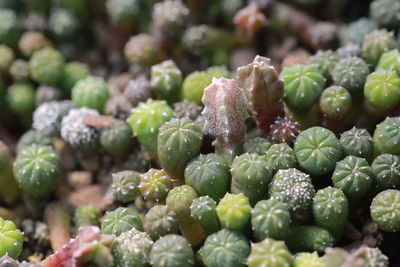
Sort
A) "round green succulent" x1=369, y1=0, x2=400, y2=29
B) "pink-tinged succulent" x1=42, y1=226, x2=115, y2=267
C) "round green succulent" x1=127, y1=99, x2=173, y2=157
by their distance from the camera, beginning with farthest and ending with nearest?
1. "round green succulent" x1=369, y1=0, x2=400, y2=29
2. "round green succulent" x1=127, y1=99, x2=173, y2=157
3. "pink-tinged succulent" x1=42, y1=226, x2=115, y2=267

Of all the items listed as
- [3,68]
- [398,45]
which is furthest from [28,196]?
[398,45]

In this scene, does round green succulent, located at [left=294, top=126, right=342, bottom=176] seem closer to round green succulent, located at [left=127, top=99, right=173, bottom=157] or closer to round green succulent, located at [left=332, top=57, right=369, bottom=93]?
round green succulent, located at [left=332, top=57, right=369, bottom=93]

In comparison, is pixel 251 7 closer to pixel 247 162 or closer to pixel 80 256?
pixel 247 162

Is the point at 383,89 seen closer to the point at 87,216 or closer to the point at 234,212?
the point at 234,212

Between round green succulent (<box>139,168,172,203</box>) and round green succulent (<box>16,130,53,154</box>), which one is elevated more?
round green succulent (<box>16,130,53,154</box>)

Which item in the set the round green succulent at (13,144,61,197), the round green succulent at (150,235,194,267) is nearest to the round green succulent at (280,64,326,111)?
the round green succulent at (150,235,194,267)

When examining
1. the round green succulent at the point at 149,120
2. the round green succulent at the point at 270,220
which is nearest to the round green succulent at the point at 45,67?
the round green succulent at the point at 149,120
